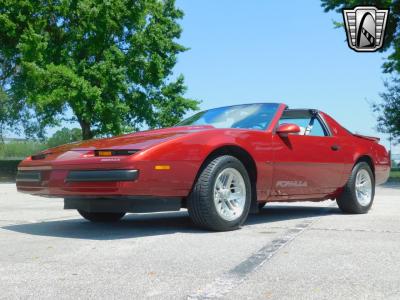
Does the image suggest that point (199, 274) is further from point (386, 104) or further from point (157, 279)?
point (386, 104)

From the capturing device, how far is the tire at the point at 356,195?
707 cm

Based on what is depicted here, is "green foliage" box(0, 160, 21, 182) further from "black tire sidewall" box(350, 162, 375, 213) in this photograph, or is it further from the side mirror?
the side mirror

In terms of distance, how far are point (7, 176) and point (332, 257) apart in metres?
31.0

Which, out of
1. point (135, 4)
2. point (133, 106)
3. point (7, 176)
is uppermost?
point (135, 4)

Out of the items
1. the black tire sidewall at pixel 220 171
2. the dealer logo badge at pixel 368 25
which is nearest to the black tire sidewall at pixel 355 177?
the black tire sidewall at pixel 220 171

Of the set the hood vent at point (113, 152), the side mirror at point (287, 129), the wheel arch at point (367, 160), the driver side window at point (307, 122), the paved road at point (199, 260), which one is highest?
the driver side window at point (307, 122)

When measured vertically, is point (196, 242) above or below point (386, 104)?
below

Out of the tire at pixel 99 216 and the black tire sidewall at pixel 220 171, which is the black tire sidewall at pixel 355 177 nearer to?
the black tire sidewall at pixel 220 171

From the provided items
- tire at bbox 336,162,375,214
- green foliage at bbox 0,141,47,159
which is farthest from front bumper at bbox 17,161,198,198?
green foliage at bbox 0,141,47,159

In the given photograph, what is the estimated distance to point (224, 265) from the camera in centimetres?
367

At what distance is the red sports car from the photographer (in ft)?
15.8

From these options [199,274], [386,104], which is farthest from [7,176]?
[199,274]

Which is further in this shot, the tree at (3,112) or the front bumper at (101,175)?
the tree at (3,112)

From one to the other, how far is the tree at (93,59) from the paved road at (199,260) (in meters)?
19.0
